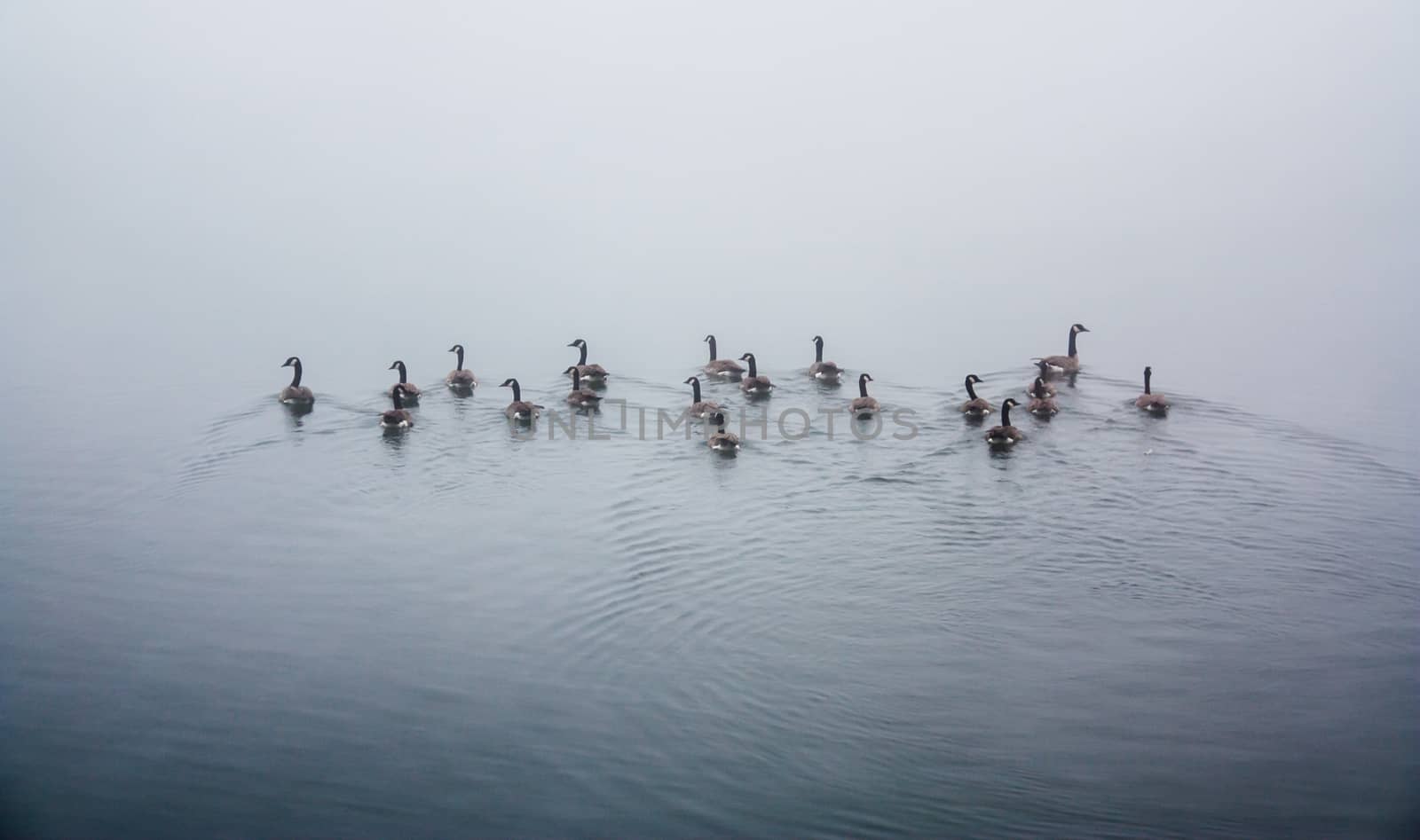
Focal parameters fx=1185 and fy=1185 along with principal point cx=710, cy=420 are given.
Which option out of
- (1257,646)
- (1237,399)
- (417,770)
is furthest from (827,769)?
(1237,399)

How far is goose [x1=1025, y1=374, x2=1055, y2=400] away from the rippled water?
6.21 ft

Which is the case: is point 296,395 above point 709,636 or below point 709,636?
above

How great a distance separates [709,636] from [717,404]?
933cm

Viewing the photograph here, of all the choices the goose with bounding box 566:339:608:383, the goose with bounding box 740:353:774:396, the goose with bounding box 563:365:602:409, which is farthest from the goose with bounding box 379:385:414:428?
the goose with bounding box 740:353:774:396

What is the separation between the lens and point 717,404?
2117 cm

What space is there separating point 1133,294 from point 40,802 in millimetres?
29818

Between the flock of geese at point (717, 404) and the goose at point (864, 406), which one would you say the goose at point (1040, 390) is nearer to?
the flock of geese at point (717, 404)

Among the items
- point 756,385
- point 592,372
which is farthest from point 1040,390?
point 592,372

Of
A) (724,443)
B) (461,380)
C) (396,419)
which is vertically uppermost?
(461,380)

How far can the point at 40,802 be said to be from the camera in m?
9.20

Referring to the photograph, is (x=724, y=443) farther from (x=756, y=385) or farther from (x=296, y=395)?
(x=296, y=395)

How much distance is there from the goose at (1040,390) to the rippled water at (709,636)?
6.21 ft

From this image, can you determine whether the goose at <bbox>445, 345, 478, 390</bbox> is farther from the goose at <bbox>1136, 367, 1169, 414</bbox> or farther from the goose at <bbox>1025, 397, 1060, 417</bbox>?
the goose at <bbox>1136, 367, 1169, 414</bbox>

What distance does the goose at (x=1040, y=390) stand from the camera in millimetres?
21078
